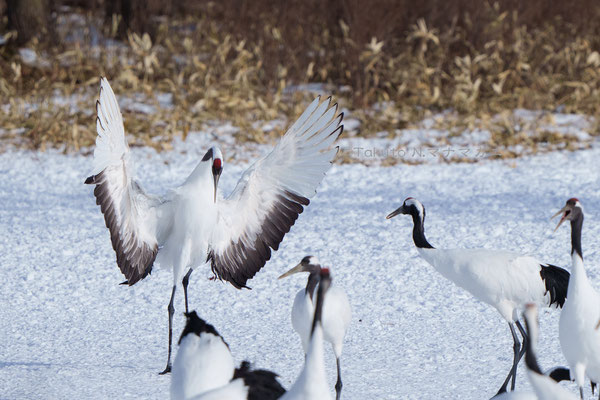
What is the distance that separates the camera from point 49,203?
7.52 meters

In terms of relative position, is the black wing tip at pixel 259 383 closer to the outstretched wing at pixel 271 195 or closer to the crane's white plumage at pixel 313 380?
the crane's white plumage at pixel 313 380

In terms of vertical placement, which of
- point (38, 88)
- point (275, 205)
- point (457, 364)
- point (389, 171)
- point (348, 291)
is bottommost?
point (38, 88)

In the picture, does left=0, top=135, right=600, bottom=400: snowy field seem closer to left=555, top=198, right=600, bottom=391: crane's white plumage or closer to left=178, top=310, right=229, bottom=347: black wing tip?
left=555, top=198, right=600, bottom=391: crane's white plumage

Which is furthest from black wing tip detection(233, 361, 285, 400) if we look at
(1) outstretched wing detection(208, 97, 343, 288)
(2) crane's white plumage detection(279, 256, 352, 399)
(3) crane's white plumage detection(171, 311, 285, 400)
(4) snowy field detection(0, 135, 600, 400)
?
(1) outstretched wing detection(208, 97, 343, 288)

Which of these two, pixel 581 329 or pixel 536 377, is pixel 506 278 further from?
pixel 536 377

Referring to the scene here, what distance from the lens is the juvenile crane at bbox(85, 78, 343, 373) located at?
4.40m

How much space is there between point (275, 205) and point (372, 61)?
5522mm

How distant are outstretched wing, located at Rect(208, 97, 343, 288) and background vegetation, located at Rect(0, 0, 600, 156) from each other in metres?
4.39

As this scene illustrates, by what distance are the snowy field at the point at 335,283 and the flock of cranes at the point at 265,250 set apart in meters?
0.31

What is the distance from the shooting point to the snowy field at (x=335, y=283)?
4395 mm

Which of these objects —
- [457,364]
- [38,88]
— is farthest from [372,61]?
[457,364]

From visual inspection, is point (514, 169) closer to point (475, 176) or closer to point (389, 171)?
point (475, 176)

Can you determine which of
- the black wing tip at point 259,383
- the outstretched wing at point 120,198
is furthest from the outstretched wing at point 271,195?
the black wing tip at point 259,383

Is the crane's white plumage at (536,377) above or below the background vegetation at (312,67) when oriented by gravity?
above
